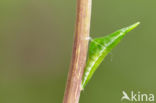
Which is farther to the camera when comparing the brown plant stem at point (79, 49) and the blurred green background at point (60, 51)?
the blurred green background at point (60, 51)

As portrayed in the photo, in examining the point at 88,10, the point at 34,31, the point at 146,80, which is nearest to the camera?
the point at 88,10

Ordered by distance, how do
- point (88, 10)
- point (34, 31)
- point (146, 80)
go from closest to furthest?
point (88, 10) < point (146, 80) < point (34, 31)

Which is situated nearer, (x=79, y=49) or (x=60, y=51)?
(x=79, y=49)

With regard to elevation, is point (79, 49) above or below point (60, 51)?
below

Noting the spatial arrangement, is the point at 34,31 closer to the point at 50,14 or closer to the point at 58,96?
the point at 50,14

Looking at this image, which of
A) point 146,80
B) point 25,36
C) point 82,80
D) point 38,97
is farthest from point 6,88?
point 82,80
